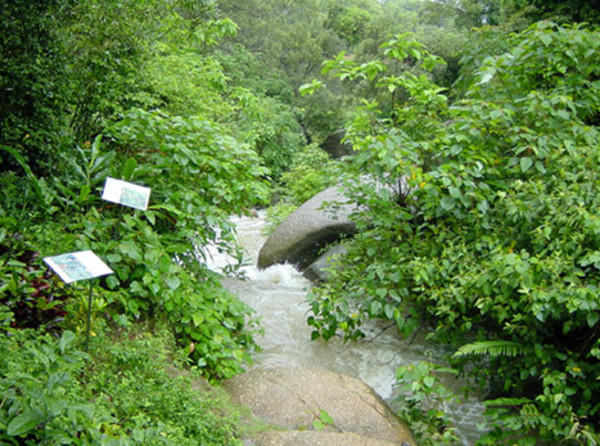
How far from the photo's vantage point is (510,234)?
3766 mm

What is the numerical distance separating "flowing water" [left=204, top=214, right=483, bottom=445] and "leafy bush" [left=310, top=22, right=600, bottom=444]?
367 mm

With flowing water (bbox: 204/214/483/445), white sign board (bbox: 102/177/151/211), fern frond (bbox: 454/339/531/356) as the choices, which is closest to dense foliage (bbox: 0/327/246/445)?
white sign board (bbox: 102/177/151/211)

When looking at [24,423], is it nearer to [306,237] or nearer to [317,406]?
[317,406]

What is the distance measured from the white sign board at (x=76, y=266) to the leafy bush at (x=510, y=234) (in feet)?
7.65

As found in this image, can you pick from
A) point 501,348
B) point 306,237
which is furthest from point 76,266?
point 306,237

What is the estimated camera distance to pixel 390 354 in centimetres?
491

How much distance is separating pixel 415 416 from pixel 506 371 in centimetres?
75

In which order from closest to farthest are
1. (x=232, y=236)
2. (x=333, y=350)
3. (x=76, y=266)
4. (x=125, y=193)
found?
(x=76, y=266) < (x=125, y=193) < (x=232, y=236) < (x=333, y=350)

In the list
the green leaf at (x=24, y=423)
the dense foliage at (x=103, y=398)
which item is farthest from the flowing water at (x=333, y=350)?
the green leaf at (x=24, y=423)

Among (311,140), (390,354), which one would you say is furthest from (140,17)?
(311,140)

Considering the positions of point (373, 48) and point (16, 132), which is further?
point (373, 48)

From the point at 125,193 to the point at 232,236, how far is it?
5.28 ft

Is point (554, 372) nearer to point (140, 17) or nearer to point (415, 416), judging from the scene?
point (415, 416)

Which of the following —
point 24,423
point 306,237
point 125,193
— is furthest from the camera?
point 306,237
